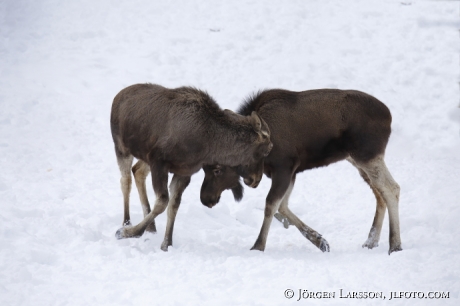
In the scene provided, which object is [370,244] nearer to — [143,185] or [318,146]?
[318,146]

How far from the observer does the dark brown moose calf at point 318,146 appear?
8.03 metres

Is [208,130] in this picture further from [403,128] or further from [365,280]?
[403,128]

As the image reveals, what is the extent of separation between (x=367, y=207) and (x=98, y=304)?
6.18m

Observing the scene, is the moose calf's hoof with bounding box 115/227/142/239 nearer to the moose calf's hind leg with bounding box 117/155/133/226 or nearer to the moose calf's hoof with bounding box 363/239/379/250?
the moose calf's hind leg with bounding box 117/155/133/226

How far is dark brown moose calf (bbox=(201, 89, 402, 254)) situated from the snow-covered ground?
73 centimetres

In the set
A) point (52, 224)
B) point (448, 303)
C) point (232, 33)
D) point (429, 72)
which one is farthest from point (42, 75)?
point (448, 303)

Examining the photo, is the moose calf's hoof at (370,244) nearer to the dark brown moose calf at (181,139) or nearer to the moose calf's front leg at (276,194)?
the moose calf's front leg at (276,194)

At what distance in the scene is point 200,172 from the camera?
1180cm

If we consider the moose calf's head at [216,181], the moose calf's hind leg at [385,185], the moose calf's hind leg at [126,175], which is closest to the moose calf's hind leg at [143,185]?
the moose calf's hind leg at [126,175]

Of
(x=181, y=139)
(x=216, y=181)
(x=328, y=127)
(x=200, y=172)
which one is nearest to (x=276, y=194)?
(x=216, y=181)

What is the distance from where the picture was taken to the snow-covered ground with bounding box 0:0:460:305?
609 centimetres

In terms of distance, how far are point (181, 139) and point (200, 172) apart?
168 inches

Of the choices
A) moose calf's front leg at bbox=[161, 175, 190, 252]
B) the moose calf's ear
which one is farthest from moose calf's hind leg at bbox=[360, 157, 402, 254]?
moose calf's front leg at bbox=[161, 175, 190, 252]

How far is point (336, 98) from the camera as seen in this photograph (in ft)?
27.2
